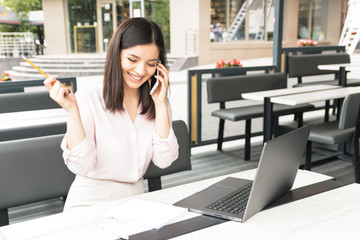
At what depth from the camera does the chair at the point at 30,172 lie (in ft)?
5.46

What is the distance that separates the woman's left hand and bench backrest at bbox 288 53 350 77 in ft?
13.6

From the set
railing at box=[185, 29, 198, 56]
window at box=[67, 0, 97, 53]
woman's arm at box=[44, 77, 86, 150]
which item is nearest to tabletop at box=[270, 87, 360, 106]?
woman's arm at box=[44, 77, 86, 150]

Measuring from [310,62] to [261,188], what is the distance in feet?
16.6

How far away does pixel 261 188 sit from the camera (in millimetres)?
1154

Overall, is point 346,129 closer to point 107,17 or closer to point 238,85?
point 238,85

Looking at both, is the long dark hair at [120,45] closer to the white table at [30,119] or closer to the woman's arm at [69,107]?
the woman's arm at [69,107]

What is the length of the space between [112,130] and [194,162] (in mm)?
2552

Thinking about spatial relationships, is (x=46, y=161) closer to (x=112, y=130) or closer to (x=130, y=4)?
(x=112, y=130)

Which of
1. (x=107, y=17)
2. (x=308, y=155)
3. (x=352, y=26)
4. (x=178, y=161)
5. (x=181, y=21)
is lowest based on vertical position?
(x=308, y=155)

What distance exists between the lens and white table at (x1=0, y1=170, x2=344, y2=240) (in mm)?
1097

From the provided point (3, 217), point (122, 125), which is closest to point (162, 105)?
point (122, 125)

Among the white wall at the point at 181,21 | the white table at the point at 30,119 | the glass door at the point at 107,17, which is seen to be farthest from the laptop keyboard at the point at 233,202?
the glass door at the point at 107,17

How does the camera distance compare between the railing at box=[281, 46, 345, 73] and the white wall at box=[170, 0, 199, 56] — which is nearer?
the railing at box=[281, 46, 345, 73]

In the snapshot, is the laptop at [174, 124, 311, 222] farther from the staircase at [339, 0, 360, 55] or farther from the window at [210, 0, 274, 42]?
the window at [210, 0, 274, 42]
